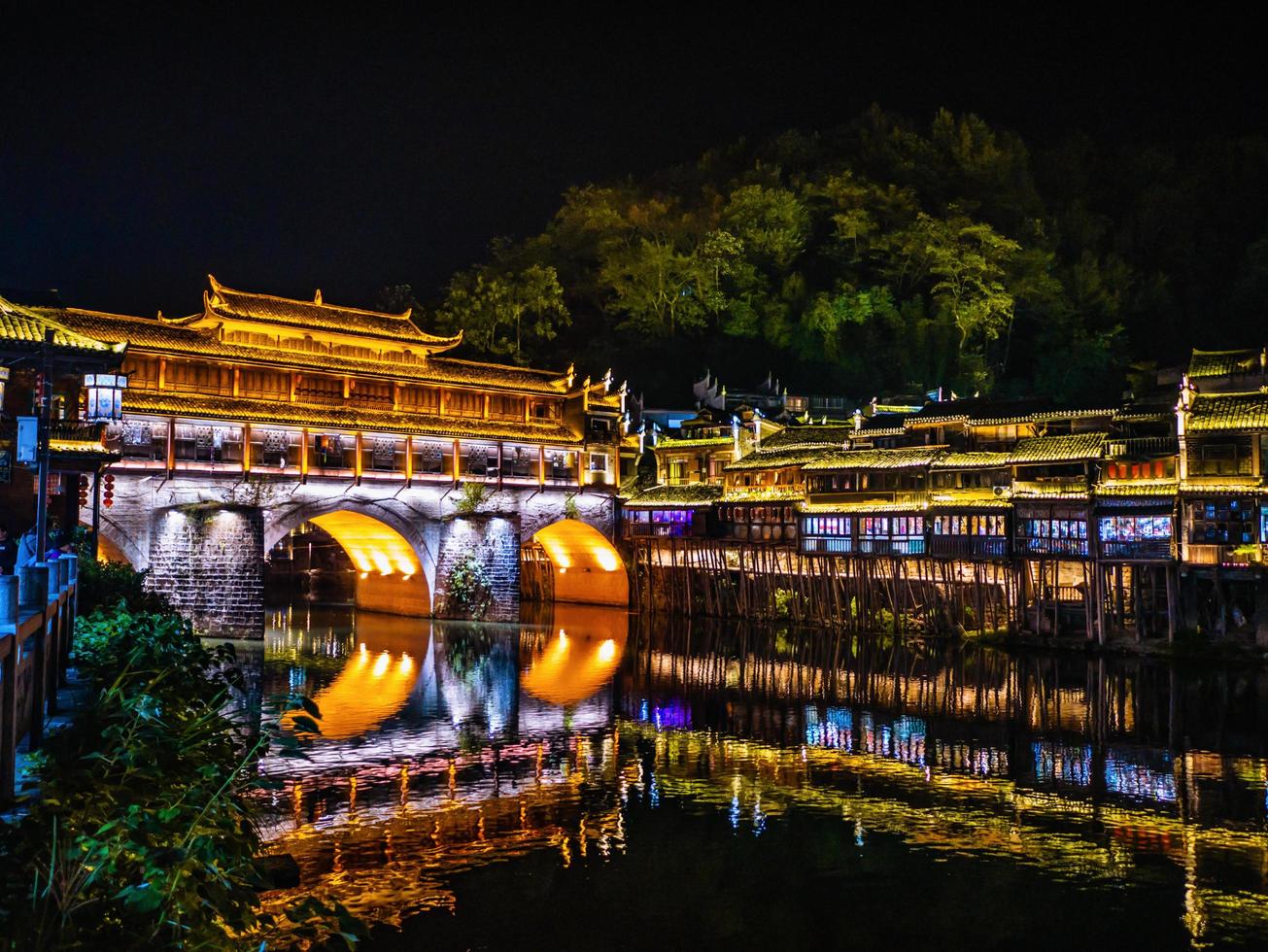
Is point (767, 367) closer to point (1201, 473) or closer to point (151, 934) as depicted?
point (1201, 473)

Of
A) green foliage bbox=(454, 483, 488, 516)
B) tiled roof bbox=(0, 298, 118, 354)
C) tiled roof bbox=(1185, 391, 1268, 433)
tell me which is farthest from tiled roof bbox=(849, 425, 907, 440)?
tiled roof bbox=(0, 298, 118, 354)

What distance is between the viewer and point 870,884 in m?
16.3

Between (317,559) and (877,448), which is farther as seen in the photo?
(317,559)

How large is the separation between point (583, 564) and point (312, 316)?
63.5 ft

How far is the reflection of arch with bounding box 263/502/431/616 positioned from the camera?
49.0m

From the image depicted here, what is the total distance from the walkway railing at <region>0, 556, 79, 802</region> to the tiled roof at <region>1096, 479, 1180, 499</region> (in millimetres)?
31028

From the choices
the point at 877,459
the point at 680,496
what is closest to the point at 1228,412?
the point at 877,459

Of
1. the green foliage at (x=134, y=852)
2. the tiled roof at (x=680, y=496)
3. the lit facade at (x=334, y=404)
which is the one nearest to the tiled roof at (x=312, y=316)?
the lit facade at (x=334, y=404)

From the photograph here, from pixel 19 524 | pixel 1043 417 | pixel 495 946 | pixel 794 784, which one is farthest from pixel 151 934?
pixel 1043 417

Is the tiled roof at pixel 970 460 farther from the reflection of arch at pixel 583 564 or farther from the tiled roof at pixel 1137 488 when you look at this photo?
the reflection of arch at pixel 583 564

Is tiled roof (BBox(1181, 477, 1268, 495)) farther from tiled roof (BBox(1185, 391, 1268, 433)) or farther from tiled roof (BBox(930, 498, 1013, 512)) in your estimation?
tiled roof (BBox(930, 498, 1013, 512))

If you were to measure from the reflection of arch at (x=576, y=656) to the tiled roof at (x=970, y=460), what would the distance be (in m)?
13.8

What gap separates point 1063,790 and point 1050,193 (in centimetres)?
6350

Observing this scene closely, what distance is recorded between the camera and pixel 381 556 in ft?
177
